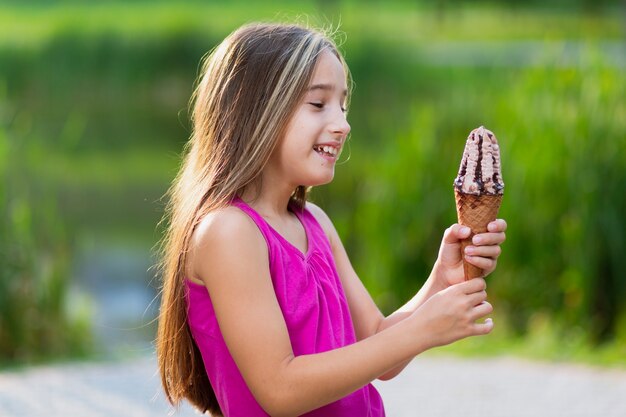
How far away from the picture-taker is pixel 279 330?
6.94 ft

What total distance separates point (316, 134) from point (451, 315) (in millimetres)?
473

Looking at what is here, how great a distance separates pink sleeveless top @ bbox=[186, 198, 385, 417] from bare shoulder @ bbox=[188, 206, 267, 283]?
4 cm

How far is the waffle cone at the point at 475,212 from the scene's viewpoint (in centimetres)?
212

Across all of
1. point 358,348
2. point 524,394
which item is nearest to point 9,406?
point 524,394

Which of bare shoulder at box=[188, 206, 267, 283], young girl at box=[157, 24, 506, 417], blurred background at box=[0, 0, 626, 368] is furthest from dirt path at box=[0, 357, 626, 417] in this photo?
bare shoulder at box=[188, 206, 267, 283]

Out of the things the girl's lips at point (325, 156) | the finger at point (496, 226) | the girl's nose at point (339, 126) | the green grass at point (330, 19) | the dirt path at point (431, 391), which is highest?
the green grass at point (330, 19)

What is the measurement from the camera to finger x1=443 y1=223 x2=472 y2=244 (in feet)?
7.13

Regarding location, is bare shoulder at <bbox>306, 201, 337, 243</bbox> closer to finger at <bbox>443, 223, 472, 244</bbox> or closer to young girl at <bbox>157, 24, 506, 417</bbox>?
young girl at <bbox>157, 24, 506, 417</bbox>

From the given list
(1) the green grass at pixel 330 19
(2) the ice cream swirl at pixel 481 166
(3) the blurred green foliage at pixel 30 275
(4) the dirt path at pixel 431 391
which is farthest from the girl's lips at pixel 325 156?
Answer: (1) the green grass at pixel 330 19

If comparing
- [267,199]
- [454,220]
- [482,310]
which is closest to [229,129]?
[267,199]

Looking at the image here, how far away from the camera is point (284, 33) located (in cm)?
235

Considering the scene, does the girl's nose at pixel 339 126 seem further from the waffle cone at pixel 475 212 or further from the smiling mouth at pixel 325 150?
the waffle cone at pixel 475 212

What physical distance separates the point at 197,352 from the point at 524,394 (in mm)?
2673

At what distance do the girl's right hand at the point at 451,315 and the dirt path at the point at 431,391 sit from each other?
8.03 ft
